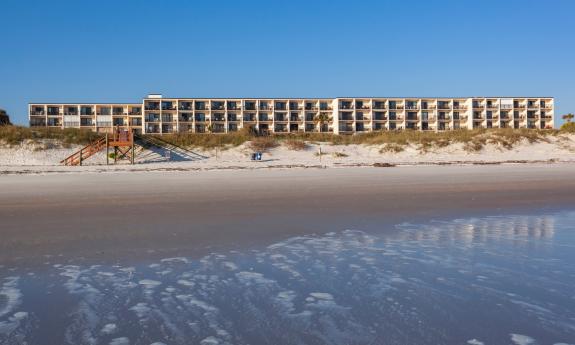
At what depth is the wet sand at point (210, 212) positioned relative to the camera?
5.62m

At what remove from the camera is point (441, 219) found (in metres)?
7.45

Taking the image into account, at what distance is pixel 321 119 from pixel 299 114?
5619mm

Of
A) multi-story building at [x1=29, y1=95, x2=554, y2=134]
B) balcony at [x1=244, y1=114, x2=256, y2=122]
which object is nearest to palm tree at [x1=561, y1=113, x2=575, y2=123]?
multi-story building at [x1=29, y1=95, x2=554, y2=134]

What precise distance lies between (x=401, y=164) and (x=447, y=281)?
2223 cm

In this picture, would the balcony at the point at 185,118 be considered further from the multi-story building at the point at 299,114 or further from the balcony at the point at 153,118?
the balcony at the point at 153,118

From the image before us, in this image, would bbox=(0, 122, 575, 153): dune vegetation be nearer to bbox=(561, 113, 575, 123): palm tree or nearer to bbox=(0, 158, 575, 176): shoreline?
bbox=(0, 158, 575, 176): shoreline

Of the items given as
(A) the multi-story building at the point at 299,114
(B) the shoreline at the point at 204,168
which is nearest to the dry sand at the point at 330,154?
(B) the shoreline at the point at 204,168

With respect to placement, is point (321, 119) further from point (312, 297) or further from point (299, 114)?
point (312, 297)

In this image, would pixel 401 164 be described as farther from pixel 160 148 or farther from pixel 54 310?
pixel 54 310

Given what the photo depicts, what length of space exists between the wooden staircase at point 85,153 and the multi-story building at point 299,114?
4841cm

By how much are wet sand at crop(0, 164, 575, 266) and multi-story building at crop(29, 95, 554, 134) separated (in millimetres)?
68255

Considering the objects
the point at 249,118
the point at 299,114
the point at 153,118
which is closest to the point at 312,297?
the point at 249,118

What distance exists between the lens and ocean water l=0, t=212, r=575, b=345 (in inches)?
111

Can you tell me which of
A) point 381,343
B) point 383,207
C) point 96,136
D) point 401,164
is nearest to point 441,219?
point 383,207
